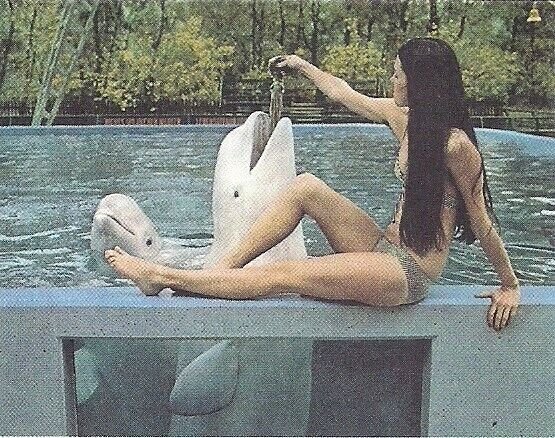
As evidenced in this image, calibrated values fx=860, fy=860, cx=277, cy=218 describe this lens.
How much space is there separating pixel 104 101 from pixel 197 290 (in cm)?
58

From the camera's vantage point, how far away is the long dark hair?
4.59ft

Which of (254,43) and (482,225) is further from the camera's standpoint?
(254,43)

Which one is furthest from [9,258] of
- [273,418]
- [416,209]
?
[416,209]

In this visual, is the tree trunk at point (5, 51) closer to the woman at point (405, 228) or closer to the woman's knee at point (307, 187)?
the woman at point (405, 228)

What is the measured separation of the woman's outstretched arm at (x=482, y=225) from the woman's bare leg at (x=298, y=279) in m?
0.15

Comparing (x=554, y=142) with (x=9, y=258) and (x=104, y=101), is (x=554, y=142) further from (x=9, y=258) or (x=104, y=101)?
(x=9, y=258)

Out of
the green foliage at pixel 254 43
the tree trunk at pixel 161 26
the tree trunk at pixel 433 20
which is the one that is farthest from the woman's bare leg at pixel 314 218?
the tree trunk at pixel 161 26

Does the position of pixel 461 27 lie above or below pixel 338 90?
above

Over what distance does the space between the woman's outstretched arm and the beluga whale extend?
0.33 meters

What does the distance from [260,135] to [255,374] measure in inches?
Answer: 19.4

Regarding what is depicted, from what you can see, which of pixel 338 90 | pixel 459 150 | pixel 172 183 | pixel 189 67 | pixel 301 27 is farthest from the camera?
pixel 172 183

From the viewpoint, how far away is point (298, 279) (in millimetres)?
1444

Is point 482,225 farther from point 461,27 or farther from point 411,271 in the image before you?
point 461,27

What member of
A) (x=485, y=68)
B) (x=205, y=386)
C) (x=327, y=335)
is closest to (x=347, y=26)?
(x=485, y=68)
